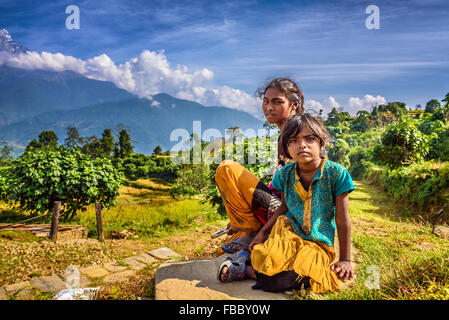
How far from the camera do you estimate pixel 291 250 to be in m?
1.91

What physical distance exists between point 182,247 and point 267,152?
2.39 meters

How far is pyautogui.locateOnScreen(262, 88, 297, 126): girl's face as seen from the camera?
259cm

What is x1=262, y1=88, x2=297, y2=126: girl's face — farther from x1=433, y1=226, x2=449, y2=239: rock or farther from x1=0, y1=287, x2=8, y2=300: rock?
x1=433, y1=226, x2=449, y2=239: rock

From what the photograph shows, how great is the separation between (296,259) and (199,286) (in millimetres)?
780

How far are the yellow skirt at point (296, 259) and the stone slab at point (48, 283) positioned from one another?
2476mm

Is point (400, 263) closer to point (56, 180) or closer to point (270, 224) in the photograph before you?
point (270, 224)

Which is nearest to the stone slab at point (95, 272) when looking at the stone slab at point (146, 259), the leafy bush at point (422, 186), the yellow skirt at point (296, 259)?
the stone slab at point (146, 259)

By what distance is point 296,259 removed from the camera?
187cm

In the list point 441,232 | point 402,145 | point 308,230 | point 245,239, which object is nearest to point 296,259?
point 308,230

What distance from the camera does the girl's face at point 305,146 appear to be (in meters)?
1.93

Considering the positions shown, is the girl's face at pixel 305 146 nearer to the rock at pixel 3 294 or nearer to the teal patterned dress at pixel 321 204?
the teal patterned dress at pixel 321 204

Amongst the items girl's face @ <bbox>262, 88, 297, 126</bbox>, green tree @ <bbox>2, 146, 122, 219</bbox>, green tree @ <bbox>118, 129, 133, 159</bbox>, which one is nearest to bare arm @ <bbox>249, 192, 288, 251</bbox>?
girl's face @ <bbox>262, 88, 297, 126</bbox>
